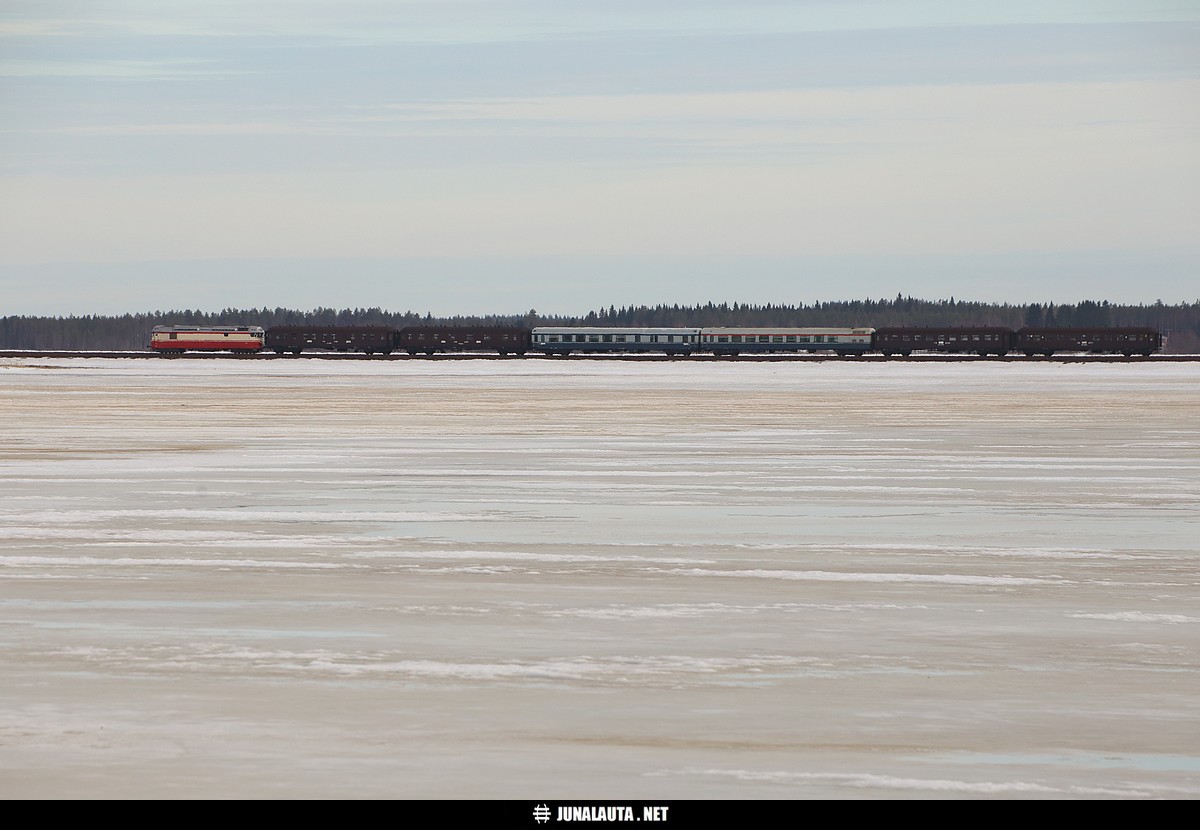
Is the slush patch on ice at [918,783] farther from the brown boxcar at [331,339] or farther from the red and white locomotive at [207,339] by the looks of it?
the brown boxcar at [331,339]

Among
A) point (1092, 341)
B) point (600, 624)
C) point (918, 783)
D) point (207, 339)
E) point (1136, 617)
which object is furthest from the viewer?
point (207, 339)

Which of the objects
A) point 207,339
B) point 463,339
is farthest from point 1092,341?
point 207,339

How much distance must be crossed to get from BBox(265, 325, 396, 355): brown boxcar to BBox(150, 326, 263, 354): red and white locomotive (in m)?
1.37

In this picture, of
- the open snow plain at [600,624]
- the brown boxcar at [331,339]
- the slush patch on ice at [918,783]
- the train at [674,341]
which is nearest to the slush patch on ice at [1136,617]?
the open snow plain at [600,624]

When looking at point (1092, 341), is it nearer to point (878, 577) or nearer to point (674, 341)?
point (674, 341)

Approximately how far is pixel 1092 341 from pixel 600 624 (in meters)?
120

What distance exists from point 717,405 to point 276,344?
298 ft

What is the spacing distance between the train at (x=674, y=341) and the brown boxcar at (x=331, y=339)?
0.24 ft

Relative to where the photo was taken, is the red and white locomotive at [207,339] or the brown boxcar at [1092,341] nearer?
the brown boxcar at [1092,341]

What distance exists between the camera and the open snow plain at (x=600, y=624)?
737 centimetres

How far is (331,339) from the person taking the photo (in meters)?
136

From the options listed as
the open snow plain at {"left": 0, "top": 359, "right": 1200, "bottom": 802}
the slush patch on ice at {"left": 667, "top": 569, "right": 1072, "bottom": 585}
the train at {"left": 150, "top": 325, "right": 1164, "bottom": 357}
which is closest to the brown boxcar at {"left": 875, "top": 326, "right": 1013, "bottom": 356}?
the train at {"left": 150, "top": 325, "right": 1164, "bottom": 357}

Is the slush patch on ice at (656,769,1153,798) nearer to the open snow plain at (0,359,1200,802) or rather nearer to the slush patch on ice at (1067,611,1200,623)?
the open snow plain at (0,359,1200,802)

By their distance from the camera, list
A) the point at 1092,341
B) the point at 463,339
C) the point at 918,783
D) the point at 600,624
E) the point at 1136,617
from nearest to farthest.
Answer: the point at 918,783 → the point at 600,624 → the point at 1136,617 → the point at 1092,341 → the point at 463,339
